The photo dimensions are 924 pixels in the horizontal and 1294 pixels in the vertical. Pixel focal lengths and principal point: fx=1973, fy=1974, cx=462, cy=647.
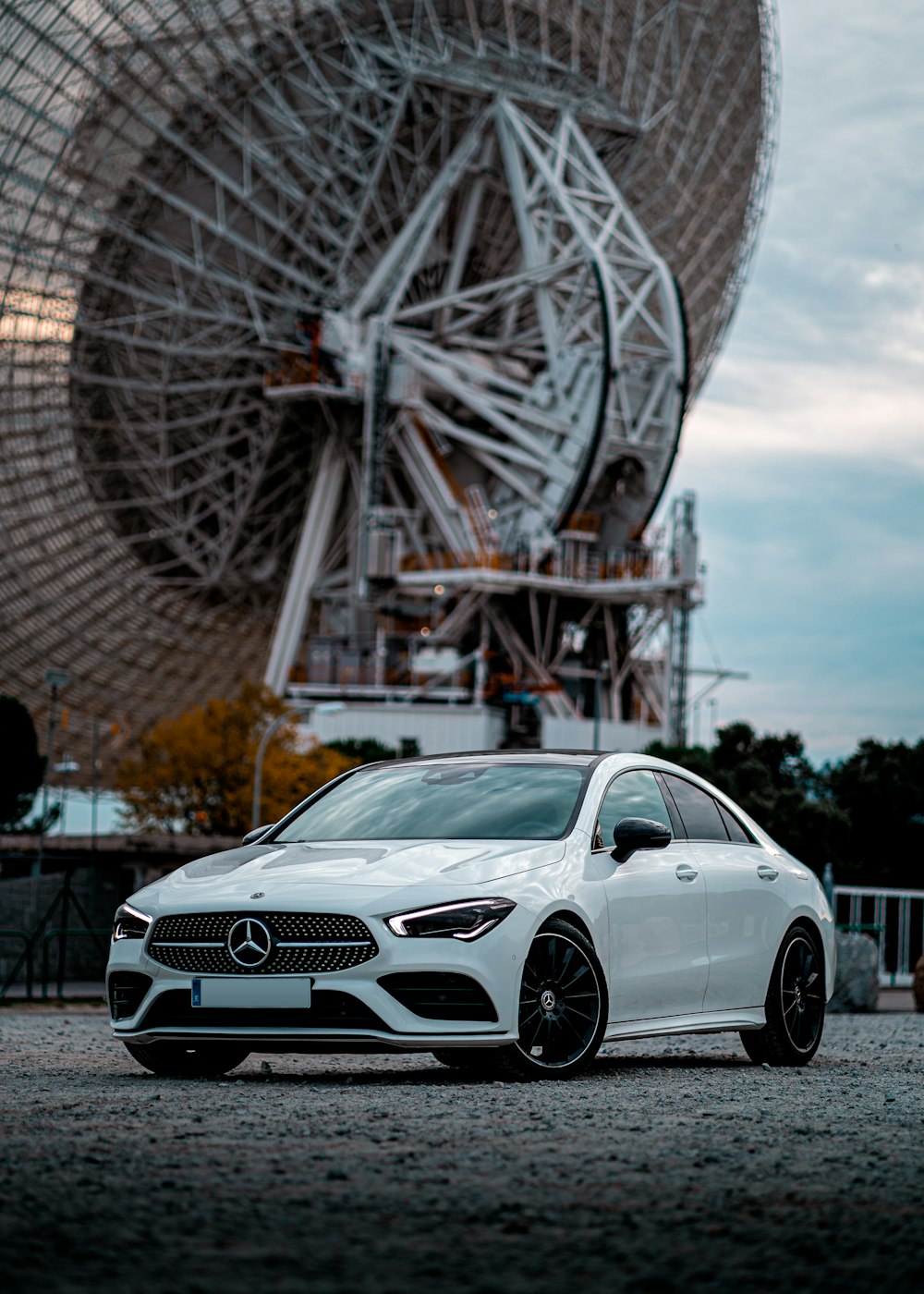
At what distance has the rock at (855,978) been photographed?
2338 cm

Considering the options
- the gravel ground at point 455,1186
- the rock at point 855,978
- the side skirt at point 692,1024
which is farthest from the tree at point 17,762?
the gravel ground at point 455,1186

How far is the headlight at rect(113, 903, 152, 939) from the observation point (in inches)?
367

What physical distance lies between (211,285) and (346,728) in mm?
14099

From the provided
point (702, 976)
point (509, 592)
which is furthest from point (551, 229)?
point (702, 976)

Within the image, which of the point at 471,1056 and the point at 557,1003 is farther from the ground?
the point at 557,1003

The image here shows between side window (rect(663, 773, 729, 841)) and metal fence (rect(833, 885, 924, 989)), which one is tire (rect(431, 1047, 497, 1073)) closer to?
side window (rect(663, 773, 729, 841))

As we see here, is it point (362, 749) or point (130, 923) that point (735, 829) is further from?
point (362, 749)

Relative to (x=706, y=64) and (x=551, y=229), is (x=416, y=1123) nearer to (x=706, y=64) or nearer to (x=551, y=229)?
(x=551, y=229)

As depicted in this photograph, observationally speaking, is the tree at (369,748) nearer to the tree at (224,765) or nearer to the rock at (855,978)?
the tree at (224,765)

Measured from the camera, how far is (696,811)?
10.9m

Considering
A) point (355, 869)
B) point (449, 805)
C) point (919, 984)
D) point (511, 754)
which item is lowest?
point (919, 984)

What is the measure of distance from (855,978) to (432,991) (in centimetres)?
1572

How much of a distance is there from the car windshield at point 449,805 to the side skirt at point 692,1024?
1003 mm

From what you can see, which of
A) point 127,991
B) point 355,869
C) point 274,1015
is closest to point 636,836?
point 355,869
